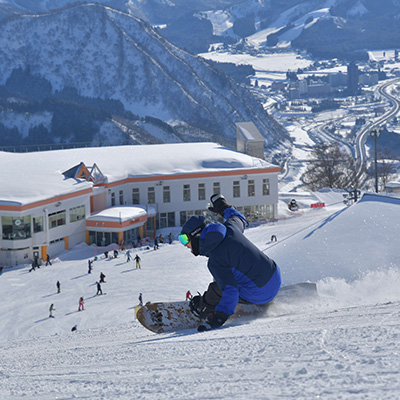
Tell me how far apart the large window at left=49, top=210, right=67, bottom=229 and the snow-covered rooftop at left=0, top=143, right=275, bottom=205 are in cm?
119

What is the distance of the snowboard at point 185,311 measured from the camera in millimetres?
9828

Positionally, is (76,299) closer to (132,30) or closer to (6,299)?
(6,299)

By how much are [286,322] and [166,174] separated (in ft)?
137

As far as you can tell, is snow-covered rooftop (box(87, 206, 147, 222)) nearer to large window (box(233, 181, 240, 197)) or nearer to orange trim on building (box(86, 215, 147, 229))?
orange trim on building (box(86, 215, 147, 229))

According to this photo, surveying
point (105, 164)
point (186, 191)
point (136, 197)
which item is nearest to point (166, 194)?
point (186, 191)

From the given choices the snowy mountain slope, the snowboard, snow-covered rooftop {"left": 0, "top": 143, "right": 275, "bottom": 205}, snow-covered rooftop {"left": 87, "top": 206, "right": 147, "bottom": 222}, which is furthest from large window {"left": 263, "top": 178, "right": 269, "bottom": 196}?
the snowy mountain slope

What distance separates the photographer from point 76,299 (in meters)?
30.0

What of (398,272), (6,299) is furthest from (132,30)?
(398,272)

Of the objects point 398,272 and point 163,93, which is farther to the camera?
point 163,93

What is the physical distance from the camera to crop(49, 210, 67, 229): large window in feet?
138

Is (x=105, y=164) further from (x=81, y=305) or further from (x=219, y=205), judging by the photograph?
(x=219, y=205)

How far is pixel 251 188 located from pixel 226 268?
142 feet

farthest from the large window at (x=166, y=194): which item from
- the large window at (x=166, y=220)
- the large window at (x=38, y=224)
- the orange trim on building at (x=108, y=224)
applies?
the large window at (x=38, y=224)

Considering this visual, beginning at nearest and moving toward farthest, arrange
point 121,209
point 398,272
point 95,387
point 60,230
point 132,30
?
point 95,387, point 398,272, point 60,230, point 121,209, point 132,30
